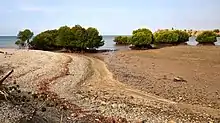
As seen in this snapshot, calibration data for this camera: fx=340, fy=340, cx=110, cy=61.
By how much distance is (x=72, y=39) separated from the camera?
265 ft

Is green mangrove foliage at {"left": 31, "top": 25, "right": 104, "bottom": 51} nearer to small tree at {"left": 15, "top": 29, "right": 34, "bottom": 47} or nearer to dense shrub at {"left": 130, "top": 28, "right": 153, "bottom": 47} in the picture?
small tree at {"left": 15, "top": 29, "right": 34, "bottom": 47}

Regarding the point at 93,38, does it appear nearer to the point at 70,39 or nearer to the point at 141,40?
the point at 70,39

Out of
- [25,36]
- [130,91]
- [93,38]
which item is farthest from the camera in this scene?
[25,36]

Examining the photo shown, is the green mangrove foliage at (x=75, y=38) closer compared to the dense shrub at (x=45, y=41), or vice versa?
the green mangrove foliage at (x=75, y=38)

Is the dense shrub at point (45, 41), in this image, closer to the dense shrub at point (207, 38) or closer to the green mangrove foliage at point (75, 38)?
the green mangrove foliage at point (75, 38)

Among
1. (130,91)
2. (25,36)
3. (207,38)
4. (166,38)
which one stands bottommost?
(130,91)

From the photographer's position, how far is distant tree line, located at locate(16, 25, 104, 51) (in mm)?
80438

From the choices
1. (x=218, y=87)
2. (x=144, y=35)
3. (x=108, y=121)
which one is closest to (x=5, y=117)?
(x=108, y=121)

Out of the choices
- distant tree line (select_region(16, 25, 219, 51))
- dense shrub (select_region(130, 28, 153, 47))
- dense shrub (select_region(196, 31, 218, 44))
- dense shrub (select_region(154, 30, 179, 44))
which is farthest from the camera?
dense shrub (select_region(196, 31, 218, 44))

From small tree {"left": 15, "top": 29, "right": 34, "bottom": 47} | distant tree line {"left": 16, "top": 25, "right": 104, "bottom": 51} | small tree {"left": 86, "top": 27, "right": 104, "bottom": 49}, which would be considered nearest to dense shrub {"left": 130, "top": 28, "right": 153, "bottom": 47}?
distant tree line {"left": 16, "top": 25, "right": 104, "bottom": 51}

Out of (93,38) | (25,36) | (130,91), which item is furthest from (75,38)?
(130,91)

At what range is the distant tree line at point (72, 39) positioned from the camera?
3167 inches

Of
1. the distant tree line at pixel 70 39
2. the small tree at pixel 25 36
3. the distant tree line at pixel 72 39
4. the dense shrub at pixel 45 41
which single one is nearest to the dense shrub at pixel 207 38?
the distant tree line at pixel 70 39

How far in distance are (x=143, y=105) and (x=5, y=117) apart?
993 cm
